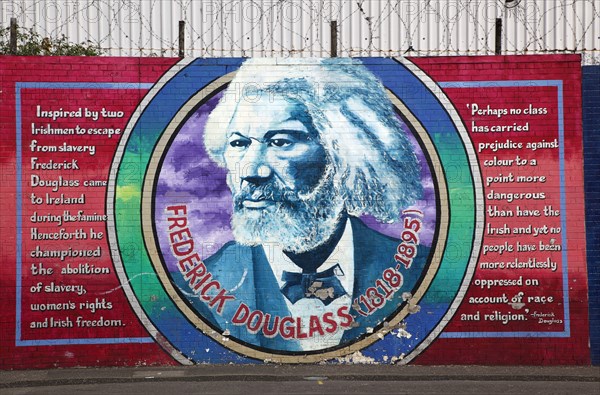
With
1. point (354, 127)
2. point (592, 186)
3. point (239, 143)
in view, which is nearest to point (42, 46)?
point (239, 143)

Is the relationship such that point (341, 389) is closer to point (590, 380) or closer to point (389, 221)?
point (389, 221)

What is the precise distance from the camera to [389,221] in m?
10.9

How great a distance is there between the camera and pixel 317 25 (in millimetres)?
11391

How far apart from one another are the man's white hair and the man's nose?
45 cm

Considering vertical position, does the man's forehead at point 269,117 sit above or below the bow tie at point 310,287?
above

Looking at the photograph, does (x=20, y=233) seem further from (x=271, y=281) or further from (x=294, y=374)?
(x=294, y=374)

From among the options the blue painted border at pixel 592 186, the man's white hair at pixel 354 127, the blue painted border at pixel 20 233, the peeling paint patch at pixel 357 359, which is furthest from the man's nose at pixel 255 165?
the blue painted border at pixel 592 186

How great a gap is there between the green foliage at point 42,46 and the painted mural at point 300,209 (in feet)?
2.49

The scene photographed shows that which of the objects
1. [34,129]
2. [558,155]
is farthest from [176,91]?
[558,155]

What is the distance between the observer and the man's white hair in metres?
11.0

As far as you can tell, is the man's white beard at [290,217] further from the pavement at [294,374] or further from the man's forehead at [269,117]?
the pavement at [294,374]

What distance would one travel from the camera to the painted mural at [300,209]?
35.3ft

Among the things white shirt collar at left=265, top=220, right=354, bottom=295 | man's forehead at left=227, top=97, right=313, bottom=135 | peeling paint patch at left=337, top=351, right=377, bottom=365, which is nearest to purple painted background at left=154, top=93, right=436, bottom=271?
man's forehead at left=227, top=97, right=313, bottom=135

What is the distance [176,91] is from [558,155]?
5137 mm
